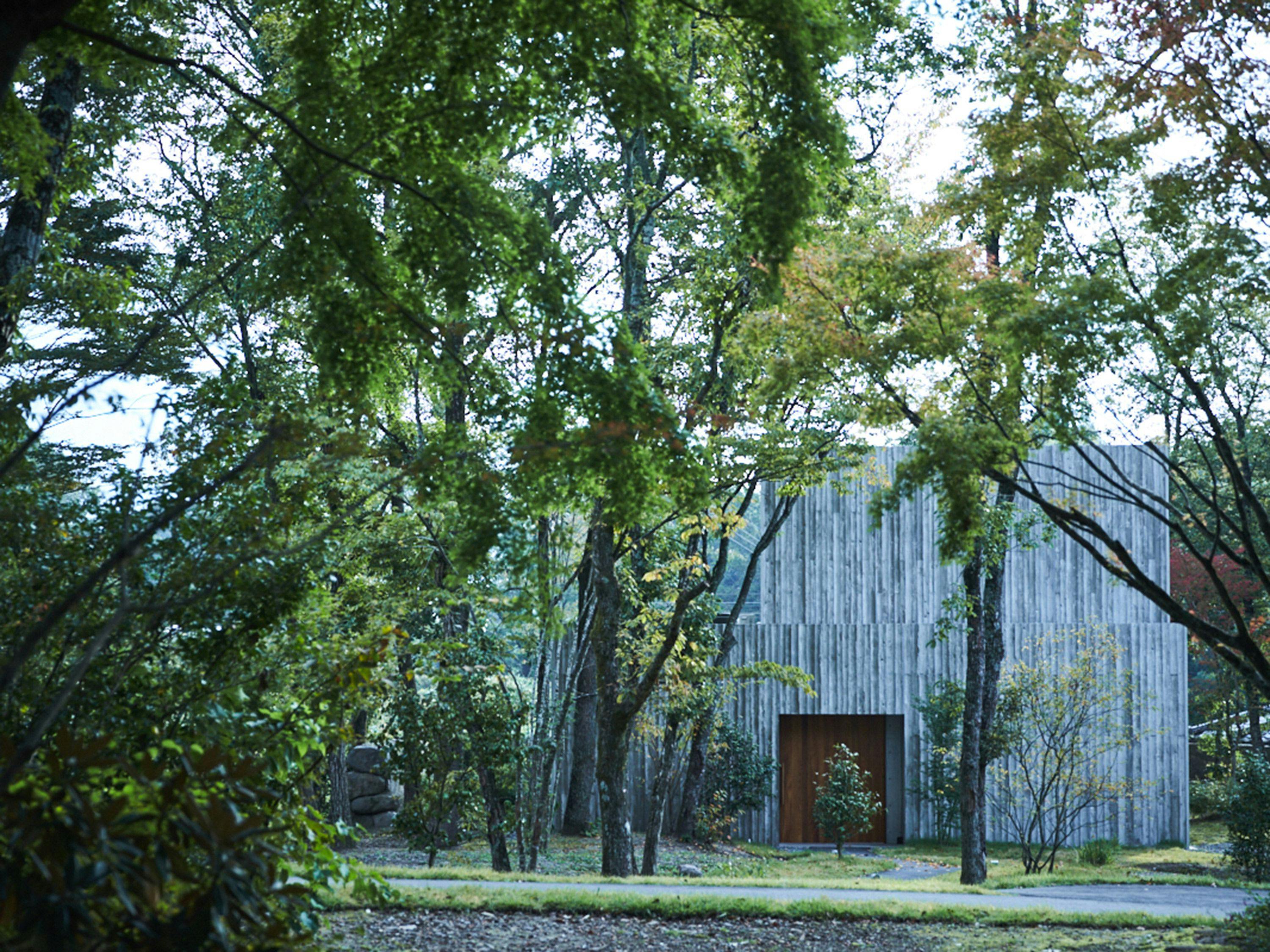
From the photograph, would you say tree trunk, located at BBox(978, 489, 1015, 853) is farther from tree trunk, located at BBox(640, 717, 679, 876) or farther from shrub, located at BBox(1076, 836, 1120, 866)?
tree trunk, located at BBox(640, 717, 679, 876)

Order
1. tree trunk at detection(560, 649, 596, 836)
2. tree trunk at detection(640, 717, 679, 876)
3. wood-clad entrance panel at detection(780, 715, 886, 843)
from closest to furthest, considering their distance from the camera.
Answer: tree trunk at detection(640, 717, 679, 876) < tree trunk at detection(560, 649, 596, 836) < wood-clad entrance panel at detection(780, 715, 886, 843)

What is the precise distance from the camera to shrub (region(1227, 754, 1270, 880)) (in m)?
12.1

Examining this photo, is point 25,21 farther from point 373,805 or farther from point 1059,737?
point 373,805

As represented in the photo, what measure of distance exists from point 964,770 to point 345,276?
26.2 ft

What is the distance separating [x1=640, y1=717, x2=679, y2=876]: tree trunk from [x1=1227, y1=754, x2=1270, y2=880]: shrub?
6309 millimetres

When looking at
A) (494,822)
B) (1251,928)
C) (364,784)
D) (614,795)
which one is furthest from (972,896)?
(364,784)

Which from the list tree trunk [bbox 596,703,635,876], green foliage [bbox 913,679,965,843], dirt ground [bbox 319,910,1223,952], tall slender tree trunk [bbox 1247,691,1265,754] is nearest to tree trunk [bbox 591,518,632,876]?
tree trunk [bbox 596,703,635,876]

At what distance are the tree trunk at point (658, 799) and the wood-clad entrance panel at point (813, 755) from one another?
380 cm

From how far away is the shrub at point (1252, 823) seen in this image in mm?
12070

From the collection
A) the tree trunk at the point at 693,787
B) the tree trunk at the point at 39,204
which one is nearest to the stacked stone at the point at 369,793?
the tree trunk at the point at 693,787

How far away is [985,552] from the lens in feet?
33.0

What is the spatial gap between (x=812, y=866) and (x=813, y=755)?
11.8 ft

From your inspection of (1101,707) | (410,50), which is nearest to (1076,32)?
(410,50)

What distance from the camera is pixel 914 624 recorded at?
1666cm
